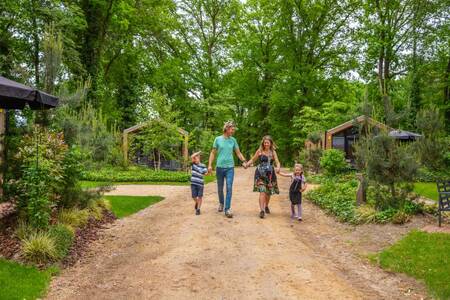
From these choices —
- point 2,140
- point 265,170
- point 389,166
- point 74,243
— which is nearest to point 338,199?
point 389,166

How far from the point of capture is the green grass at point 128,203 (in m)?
9.98

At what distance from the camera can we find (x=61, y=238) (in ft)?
20.5

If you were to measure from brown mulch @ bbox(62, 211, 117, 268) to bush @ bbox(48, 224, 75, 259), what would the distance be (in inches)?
3.4

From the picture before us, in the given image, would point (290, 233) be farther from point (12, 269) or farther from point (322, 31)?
point (322, 31)

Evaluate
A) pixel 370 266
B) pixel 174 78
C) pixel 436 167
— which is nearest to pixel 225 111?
pixel 174 78

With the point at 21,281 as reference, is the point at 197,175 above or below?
above

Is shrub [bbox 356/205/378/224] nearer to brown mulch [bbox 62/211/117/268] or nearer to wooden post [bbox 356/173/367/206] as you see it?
wooden post [bbox 356/173/367/206]

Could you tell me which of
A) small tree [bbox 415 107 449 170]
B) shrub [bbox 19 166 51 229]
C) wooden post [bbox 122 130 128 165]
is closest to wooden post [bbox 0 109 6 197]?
shrub [bbox 19 166 51 229]

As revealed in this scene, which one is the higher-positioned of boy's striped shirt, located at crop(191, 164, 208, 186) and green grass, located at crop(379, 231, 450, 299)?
boy's striped shirt, located at crop(191, 164, 208, 186)

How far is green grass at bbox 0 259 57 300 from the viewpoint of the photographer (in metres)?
4.52

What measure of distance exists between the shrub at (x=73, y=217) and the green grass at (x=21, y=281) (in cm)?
199

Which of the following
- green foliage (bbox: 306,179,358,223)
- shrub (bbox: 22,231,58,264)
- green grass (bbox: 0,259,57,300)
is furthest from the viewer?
green foliage (bbox: 306,179,358,223)

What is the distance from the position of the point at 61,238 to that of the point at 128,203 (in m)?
4.76

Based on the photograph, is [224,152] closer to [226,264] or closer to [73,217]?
[73,217]
